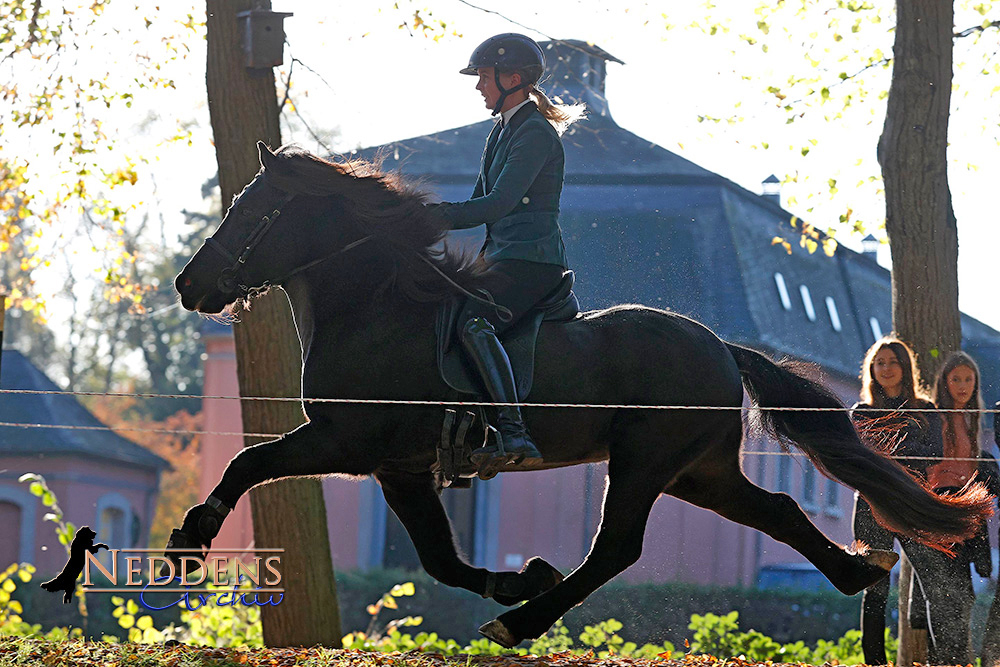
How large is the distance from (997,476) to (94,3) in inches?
324

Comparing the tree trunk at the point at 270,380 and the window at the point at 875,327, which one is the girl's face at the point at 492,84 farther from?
the window at the point at 875,327

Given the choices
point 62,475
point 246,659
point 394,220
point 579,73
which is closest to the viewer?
point 394,220

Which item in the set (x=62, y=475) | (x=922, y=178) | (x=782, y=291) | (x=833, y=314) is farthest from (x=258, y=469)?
(x=62, y=475)

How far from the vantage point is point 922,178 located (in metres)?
9.16

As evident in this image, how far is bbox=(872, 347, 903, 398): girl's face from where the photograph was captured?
7340 millimetres

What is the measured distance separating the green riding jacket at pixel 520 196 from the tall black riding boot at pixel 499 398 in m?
0.47

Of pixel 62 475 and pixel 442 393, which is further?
pixel 62 475

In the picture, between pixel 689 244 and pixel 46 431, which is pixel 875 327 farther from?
pixel 46 431

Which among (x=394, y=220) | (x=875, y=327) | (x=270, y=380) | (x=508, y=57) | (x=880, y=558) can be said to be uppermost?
(x=508, y=57)

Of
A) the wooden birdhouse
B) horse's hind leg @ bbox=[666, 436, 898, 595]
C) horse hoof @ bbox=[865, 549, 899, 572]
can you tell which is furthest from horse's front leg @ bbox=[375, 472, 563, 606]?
the wooden birdhouse

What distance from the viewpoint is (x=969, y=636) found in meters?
7.58

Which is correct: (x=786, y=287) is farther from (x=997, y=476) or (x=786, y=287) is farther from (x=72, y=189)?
(x=997, y=476)

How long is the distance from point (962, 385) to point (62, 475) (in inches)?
1006

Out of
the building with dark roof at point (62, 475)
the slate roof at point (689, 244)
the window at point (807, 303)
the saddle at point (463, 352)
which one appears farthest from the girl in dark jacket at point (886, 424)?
the building with dark roof at point (62, 475)
